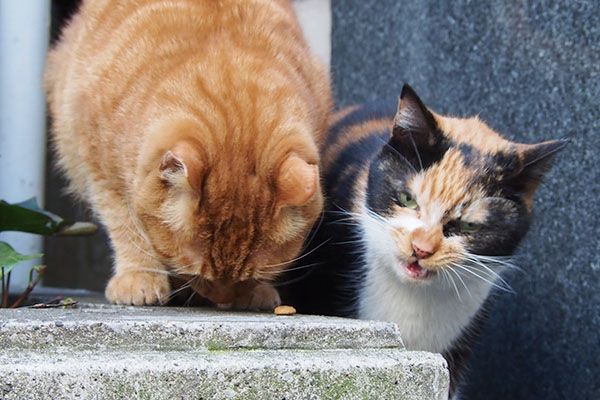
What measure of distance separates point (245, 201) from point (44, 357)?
64cm

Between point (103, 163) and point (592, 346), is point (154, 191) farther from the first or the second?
point (592, 346)

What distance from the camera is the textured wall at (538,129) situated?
2.30 metres

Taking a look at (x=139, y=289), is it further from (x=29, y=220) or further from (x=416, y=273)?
(x=416, y=273)

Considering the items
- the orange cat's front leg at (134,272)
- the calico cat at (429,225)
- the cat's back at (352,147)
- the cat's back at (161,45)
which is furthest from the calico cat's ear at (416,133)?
the orange cat's front leg at (134,272)

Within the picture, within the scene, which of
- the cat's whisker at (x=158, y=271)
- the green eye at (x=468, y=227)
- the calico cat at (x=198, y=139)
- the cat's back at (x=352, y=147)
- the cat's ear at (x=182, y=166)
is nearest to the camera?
the cat's ear at (x=182, y=166)

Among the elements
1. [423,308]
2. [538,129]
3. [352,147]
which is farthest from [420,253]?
[538,129]

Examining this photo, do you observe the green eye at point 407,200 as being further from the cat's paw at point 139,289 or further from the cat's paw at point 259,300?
the cat's paw at point 139,289

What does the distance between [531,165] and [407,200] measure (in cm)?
35

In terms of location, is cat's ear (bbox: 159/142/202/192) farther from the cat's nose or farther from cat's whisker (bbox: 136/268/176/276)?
the cat's nose

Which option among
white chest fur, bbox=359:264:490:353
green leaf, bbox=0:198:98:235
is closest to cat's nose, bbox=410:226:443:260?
white chest fur, bbox=359:264:490:353

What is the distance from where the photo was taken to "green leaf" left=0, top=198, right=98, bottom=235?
2.12 m

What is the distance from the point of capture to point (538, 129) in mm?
2508

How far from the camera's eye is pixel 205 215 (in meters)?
1.71

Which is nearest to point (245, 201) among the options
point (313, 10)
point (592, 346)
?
point (592, 346)
